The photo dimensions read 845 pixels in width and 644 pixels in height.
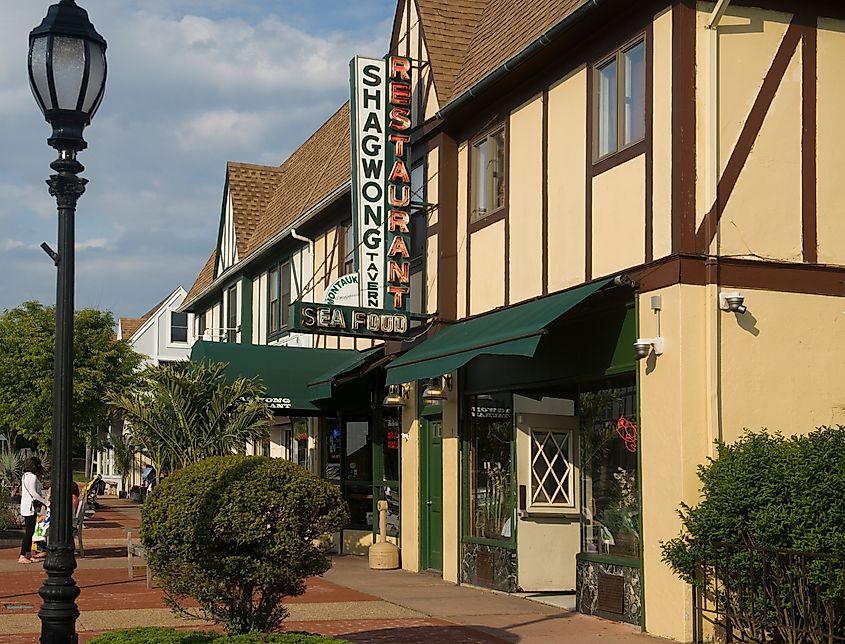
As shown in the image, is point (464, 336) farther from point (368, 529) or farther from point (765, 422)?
point (368, 529)

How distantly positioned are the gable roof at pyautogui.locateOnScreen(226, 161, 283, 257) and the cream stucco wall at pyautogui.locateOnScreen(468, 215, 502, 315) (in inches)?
583

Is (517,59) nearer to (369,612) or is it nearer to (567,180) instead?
(567,180)

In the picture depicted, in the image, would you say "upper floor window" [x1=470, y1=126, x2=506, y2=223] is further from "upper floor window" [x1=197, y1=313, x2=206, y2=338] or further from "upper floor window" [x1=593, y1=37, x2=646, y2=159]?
"upper floor window" [x1=197, y1=313, x2=206, y2=338]

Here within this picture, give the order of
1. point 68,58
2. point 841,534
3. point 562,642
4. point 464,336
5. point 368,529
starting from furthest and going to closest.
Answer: point 368,529, point 464,336, point 562,642, point 841,534, point 68,58

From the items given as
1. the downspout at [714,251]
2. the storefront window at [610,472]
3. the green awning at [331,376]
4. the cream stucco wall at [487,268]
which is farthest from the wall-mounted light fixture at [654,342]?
the green awning at [331,376]

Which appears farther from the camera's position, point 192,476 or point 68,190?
point 192,476

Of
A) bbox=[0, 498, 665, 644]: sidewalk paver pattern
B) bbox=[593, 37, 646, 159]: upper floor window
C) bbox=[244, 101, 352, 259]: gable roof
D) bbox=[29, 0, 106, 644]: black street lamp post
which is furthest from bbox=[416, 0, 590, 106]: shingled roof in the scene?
bbox=[29, 0, 106, 644]: black street lamp post

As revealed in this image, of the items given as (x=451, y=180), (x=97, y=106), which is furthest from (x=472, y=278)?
(x=97, y=106)

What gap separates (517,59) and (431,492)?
266 inches

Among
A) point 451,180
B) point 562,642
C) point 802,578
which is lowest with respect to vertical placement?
point 562,642

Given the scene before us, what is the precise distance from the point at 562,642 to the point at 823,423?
336cm

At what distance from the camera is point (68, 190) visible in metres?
7.71

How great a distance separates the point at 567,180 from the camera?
47.1 feet

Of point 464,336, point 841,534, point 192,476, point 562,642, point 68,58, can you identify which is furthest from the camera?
point 464,336
